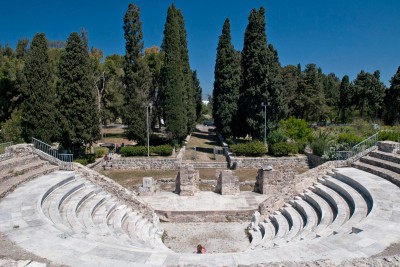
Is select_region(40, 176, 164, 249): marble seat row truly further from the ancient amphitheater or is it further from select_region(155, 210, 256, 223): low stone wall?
select_region(155, 210, 256, 223): low stone wall

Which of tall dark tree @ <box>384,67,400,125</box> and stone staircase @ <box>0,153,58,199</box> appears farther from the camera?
tall dark tree @ <box>384,67,400,125</box>

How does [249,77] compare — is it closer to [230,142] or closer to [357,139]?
[230,142]

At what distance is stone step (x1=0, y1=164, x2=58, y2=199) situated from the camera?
Answer: 36.6ft

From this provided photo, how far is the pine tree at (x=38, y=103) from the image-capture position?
23250mm

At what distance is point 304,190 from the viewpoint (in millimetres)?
14070

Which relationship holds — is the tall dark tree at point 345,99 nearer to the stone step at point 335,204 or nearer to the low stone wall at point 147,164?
the low stone wall at point 147,164

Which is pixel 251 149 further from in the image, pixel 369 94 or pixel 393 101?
pixel 369 94

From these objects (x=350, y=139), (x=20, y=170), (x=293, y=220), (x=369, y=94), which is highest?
(x=369, y=94)

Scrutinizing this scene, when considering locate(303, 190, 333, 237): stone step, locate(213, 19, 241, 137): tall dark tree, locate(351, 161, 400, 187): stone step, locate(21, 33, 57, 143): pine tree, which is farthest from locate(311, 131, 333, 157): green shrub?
locate(21, 33, 57, 143): pine tree

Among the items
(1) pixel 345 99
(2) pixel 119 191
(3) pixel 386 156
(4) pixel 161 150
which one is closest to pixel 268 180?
(3) pixel 386 156

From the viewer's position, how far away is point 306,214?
38.5 ft

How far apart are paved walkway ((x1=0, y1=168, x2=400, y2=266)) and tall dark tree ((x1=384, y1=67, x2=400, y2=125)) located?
46.4 metres

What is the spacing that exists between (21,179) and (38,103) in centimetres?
1249

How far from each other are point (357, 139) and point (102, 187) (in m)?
18.8
